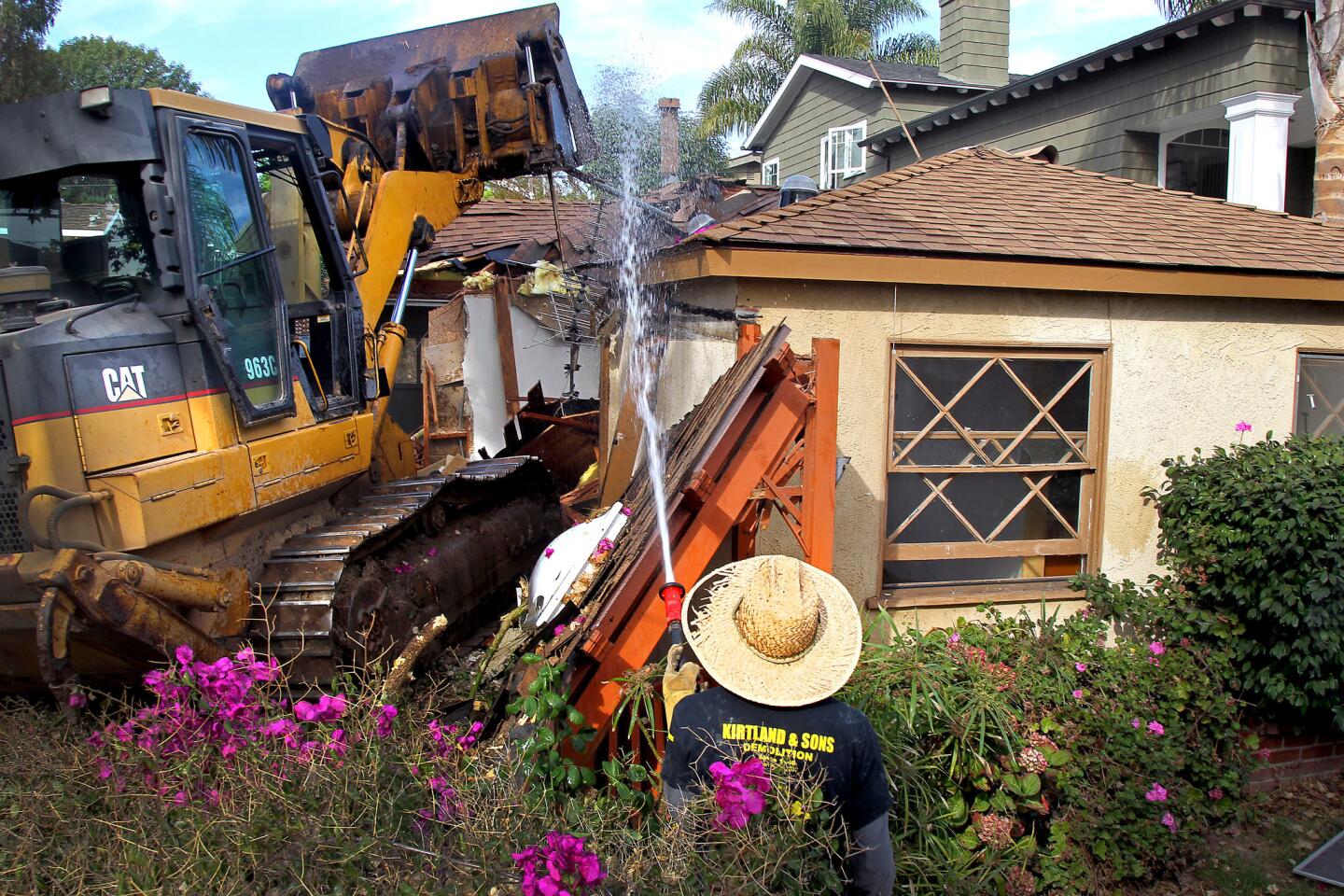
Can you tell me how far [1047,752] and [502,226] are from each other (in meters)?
11.0

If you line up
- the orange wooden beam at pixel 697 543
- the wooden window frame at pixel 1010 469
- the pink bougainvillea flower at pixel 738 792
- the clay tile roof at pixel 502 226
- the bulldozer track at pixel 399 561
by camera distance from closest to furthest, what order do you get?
the pink bougainvillea flower at pixel 738 792, the orange wooden beam at pixel 697 543, the bulldozer track at pixel 399 561, the wooden window frame at pixel 1010 469, the clay tile roof at pixel 502 226

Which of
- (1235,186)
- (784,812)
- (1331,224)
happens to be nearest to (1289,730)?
(1331,224)

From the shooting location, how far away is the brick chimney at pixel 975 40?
16766 millimetres

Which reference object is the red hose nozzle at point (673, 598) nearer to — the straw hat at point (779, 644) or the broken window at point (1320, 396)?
the straw hat at point (779, 644)

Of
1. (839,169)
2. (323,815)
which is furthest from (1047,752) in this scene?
(839,169)

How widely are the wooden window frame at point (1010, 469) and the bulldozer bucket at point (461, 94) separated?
287 centimetres

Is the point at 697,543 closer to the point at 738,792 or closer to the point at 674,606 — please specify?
the point at 674,606

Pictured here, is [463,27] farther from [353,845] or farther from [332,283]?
[353,845]

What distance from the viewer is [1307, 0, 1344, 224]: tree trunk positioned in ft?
27.4

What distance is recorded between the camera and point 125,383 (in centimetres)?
405

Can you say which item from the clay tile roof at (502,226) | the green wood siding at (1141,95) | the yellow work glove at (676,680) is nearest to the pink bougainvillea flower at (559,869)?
the yellow work glove at (676,680)

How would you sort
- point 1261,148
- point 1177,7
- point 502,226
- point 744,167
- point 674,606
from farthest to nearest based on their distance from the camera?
point 744,167
point 1177,7
point 502,226
point 1261,148
point 674,606

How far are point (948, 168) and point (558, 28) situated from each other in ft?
10.4

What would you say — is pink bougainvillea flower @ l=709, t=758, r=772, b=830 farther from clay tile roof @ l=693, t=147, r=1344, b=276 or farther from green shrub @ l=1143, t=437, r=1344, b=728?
green shrub @ l=1143, t=437, r=1344, b=728
